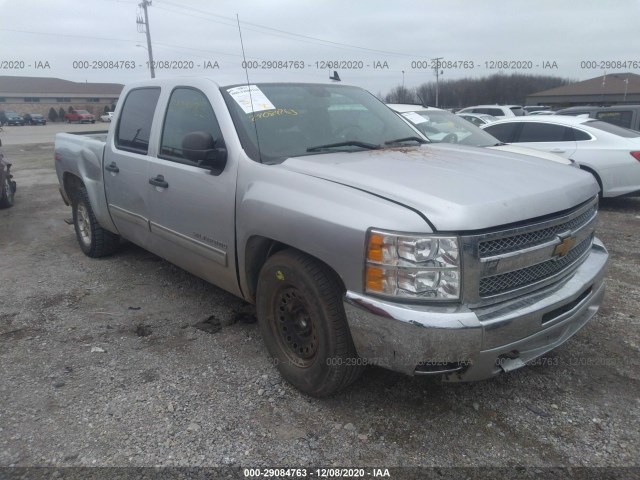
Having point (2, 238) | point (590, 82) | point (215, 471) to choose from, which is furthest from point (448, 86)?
point (215, 471)

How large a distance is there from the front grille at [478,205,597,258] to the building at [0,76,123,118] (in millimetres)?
75287

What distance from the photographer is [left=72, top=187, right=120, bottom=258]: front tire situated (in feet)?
18.5

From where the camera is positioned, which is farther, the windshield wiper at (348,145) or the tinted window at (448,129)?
the tinted window at (448,129)

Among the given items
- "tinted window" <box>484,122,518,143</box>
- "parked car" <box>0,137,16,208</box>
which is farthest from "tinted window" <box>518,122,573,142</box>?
"parked car" <box>0,137,16,208</box>

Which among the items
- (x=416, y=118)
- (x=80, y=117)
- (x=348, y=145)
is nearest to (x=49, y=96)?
(x=80, y=117)

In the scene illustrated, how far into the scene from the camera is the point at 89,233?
5.86 meters

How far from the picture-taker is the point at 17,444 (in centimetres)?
272

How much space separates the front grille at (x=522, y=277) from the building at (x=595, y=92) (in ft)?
175

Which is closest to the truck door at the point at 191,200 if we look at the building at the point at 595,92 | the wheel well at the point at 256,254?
the wheel well at the point at 256,254

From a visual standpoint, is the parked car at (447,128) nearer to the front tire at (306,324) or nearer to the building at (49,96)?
the front tire at (306,324)

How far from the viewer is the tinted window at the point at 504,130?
9.22m

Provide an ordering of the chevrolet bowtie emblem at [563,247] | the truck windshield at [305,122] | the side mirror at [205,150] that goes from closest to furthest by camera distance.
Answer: the chevrolet bowtie emblem at [563,247] < the side mirror at [205,150] < the truck windshield at [305,122]

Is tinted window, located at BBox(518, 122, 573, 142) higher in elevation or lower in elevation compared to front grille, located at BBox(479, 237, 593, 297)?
higher

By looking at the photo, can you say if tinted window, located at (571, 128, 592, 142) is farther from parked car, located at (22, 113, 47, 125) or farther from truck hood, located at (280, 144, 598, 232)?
parked car, located at (22, 113, 47, 125)
